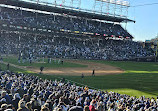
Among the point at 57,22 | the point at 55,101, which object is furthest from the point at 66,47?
the point at 55,101

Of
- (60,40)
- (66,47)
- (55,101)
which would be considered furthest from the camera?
(60,40)

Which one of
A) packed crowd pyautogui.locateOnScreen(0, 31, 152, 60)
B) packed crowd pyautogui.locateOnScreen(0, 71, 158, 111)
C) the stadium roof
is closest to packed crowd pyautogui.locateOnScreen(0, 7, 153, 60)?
packed crowd pyautogui.locateOnScreen(0, 31, 152, 60)

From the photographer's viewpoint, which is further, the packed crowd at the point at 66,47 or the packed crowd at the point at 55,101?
the packed crowd at the point at 66,47

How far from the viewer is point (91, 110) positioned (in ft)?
30.5

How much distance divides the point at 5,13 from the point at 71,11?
22241 mm

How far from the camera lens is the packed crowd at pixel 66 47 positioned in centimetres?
5606

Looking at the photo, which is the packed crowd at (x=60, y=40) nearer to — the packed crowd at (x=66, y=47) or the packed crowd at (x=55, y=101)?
the packed crowd at (x=66, y=47)

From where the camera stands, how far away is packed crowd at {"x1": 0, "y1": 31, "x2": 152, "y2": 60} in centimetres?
5606

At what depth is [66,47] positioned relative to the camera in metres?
66.2

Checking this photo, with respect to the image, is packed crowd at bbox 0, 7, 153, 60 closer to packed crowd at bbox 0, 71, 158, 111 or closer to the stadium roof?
the stadium roof

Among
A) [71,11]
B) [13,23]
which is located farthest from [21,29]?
[71,11]

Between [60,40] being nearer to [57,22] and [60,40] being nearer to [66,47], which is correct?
[66,47]

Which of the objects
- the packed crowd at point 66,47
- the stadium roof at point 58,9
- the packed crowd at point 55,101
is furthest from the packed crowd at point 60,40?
the packed crowd at point 55,101

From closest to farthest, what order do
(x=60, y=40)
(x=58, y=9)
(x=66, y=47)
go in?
(x=66, y=47)
(x=58, y=9)
(x=60, y=40)
